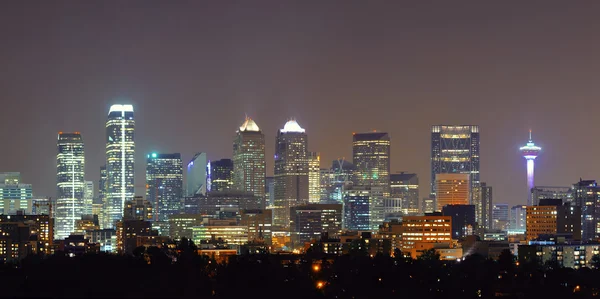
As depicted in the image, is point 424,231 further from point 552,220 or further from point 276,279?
point 276,279

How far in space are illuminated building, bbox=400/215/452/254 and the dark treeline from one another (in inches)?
2788

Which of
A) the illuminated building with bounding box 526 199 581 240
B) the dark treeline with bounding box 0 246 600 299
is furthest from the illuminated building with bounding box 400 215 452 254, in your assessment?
the dark treeline with bounding box 0 246 600 299

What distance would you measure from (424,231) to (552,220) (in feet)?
67.9

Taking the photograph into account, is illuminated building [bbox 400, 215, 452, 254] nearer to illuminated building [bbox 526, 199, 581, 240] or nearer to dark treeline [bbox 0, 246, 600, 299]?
illuminated building [bbox 526, 199, 581, 240]

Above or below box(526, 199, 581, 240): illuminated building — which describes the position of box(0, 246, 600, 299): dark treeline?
below

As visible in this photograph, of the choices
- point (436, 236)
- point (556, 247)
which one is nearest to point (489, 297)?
point (556, 247)

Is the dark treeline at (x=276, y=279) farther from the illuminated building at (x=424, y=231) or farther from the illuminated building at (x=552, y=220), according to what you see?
the illuminated building at (x=552, y=220)

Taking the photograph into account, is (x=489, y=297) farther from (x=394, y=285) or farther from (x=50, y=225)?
(x=50, y=225)

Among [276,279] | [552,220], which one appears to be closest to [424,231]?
[552,220]

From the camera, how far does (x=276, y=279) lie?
81938mm

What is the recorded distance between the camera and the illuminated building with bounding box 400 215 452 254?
173m

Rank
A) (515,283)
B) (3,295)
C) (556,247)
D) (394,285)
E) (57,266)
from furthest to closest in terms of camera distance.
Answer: (556,247) < (515,283) < (394,285) < (57,266) < (3,295)

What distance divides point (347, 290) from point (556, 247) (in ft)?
208

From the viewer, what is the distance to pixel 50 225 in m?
178
